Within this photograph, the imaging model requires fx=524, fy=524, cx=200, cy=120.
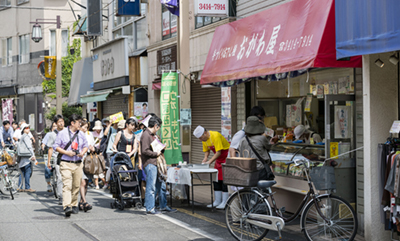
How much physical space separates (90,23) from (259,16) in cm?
1452

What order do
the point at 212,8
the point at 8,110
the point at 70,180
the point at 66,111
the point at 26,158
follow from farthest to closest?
the point at 8,110 → the point at 66,111 → the point at 26,158 → the point at 212,8 → the point at 70,180

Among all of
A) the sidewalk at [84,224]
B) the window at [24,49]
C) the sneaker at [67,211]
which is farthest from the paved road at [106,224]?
the window at [24,49]

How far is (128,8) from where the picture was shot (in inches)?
797

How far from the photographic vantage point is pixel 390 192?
7203 mm

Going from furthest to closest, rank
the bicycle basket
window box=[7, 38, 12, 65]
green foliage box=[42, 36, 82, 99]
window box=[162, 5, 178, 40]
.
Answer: window box=[7, 38, 12, 65] → green foliage box=[42, 36, 82, 99] → window box=[162, 5, 178, 40] → the bicycle basket

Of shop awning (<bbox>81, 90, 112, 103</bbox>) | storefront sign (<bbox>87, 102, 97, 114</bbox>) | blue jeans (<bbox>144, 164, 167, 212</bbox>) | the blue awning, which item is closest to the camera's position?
the blue awning

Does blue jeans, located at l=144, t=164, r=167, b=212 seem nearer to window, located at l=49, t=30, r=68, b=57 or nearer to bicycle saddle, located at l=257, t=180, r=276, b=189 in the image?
bicycle saddle, located at l=257, t=180, r=276, b=189

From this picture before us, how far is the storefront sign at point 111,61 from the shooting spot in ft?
70.6

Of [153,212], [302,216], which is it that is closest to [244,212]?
[302,216]

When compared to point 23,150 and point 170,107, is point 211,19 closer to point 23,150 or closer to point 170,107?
point 170,107

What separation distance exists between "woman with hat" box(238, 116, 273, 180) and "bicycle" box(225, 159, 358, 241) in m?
0.27

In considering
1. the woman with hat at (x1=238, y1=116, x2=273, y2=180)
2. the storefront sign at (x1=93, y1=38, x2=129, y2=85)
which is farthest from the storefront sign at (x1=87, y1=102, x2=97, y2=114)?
the woman with hat at (x1=238, y1=116, x2=273, y2=180)

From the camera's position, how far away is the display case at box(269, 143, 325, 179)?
31.7 ft

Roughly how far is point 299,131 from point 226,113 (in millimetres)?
3529
